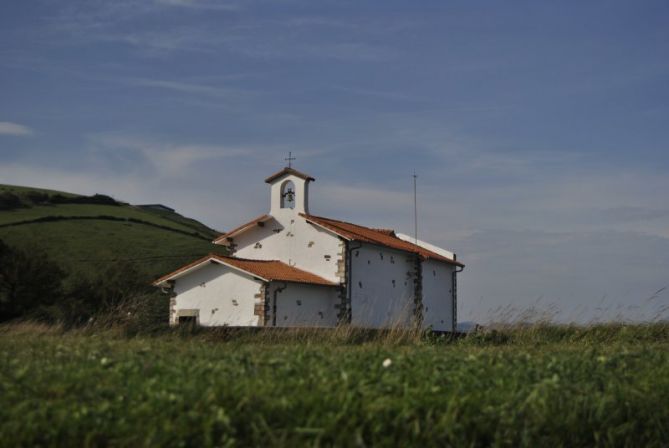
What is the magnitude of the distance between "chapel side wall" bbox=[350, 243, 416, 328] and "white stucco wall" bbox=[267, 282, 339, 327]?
1056 mm

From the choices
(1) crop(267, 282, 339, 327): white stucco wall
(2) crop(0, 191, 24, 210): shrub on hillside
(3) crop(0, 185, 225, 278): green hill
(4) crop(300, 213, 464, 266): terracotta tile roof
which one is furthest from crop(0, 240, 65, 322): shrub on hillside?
(2) crop(0, 191, 24, 210): shrub on hillside

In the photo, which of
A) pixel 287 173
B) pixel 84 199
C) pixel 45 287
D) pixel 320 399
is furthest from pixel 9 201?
pixel 320 399

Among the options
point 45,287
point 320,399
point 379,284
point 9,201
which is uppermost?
point 9,201

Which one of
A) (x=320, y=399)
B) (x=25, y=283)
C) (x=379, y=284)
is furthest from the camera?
(x=25, y=283)

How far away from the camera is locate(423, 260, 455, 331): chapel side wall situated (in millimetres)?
40438

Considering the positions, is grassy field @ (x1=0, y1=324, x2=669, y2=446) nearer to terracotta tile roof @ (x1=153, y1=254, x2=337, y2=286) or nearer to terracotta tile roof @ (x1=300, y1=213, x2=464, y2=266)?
terracotta tile roof @ (x1=153, y1=254, x2=337, y2=286)

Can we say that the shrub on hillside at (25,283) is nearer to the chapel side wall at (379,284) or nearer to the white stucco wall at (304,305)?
the white stucco wall at (304,305)

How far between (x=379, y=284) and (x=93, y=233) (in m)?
46.6

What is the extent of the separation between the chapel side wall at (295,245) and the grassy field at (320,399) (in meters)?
24.2

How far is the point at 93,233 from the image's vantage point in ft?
246

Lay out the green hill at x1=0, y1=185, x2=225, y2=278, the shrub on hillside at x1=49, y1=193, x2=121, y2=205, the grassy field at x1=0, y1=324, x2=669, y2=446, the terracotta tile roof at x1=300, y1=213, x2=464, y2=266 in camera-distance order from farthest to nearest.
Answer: the shrub on hillside at x1=49, y1=193, x2=121, y2=205 → the green hill at x1=0, y1=185, x2=225, y2=278 → the terracotta tile roof at x1=300, y1=213, x2=464, y2=266 → the grassy field at x1=0, y1=324, x2=669, y2=446

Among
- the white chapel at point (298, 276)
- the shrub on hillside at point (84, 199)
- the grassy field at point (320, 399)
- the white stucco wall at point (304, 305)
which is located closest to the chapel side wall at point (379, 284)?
the white chapel at point (298, 276)

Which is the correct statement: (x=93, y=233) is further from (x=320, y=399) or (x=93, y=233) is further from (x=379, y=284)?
(x=320, y=399)

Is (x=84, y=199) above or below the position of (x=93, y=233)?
above
